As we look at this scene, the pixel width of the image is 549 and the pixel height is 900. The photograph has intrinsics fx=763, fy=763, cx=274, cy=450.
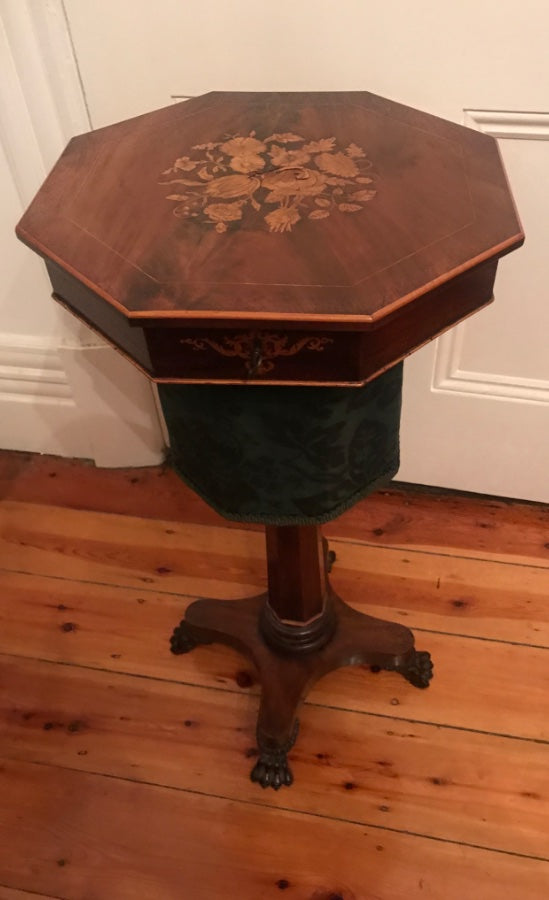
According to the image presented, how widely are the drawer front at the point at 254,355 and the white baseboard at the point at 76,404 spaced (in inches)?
34.8

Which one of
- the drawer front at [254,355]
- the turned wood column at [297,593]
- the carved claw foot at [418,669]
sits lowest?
the carved claw foot at [418,669]

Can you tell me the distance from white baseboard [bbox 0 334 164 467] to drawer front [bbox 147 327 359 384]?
2.90ft

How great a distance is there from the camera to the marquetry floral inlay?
30.3 inches

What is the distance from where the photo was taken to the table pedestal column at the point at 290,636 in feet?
4.17

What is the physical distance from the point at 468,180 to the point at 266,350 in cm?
36

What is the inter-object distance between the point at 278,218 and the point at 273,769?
0.90m

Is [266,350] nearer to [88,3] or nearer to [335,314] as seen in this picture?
[335,314]

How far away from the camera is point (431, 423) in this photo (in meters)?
1.65

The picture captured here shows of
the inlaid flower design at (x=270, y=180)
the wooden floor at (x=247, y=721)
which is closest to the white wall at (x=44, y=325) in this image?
the wooden floor at (x=247, y=721)

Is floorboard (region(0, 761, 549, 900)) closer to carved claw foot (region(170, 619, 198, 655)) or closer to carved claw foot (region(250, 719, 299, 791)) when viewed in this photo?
carved claw foot (region(250, 719, 299, 791))

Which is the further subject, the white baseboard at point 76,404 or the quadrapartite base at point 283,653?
the white baseboard at point 76,404

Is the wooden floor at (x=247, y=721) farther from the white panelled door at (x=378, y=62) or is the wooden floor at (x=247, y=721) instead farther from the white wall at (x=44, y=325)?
the white panelled door at (x=378, y=62)

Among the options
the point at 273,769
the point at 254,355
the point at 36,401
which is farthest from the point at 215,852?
the point at 36,401

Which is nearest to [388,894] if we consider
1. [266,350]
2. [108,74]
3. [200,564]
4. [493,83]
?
[200,564]
